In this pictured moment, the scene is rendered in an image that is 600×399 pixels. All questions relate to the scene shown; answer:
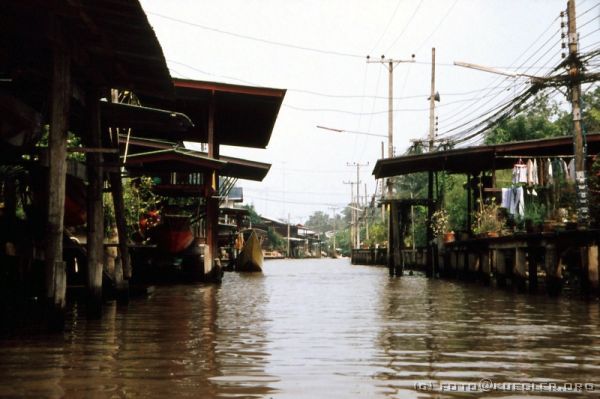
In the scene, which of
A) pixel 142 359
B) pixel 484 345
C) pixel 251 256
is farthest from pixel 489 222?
pixel 142 359

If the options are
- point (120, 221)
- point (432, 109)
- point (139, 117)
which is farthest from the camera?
point (432, 109)

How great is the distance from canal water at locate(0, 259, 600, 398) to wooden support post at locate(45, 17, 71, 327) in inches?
16.2

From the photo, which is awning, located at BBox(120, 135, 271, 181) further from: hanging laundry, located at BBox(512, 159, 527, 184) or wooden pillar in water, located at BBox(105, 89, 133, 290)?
hanging laundry, located at BBox(512, 159, 527, 184)

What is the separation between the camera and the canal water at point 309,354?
4219 mm

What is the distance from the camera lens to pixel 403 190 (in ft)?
221

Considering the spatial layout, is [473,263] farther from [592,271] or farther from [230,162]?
[592,271]

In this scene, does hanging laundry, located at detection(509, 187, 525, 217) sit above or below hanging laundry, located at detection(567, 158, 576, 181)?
below

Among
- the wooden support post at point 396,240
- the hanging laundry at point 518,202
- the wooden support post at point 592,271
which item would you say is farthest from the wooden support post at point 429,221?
the wooden support post at point 592,271

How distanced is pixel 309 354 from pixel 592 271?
8.13 meters

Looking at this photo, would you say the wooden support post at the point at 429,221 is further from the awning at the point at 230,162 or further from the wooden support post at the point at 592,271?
the wooden support post at the point at 592,271

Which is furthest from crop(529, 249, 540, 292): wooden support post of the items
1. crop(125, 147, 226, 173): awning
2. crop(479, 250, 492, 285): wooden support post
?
crop(125, 147, 226, 173): awning

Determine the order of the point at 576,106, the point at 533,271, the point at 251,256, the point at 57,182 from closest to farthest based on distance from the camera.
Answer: the point at 57,182 → the point at 533,271 → the point at 576,106 → the point at 251,256

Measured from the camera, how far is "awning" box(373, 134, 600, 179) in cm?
1939

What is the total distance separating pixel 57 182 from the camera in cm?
698
